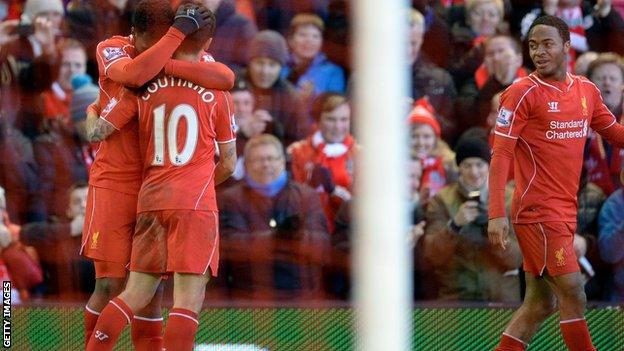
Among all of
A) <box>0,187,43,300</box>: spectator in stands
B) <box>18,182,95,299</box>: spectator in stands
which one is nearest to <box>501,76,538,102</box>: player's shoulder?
<box>18,182,95,299</box>: spectator in stands

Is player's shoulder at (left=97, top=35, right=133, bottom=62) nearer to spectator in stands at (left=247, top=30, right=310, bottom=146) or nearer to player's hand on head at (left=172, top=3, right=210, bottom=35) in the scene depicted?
player's hand on head at (left=172, top=3, right=210, bottom=35)

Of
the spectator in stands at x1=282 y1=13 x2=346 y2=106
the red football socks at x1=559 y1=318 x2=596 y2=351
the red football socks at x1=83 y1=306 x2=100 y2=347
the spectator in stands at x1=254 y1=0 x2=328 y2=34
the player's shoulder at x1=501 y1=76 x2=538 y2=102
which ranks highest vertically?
the spectator in stands at x1=254 y1=0 x2=328 y2=34

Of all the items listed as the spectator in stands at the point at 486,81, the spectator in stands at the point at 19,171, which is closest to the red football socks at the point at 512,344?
the spectator in stands at the point at 486,81

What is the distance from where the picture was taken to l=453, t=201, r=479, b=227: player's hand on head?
22.7 feet

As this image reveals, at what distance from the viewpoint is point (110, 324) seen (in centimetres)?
513

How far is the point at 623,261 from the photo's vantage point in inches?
273

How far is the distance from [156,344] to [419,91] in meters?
2.43

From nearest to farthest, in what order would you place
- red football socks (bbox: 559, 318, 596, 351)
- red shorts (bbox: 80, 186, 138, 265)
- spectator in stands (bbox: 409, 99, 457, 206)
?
red shorts (bbox: 80, 186, 138, 265), red football socks (bbox: 559, 318, 596, 351), spectator in stands (bbox: 409, 99, 457, 206)

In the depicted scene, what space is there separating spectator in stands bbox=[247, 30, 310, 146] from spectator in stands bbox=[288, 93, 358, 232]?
0.16m

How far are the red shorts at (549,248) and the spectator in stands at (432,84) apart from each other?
1606mm

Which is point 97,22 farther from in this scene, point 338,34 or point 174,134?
point 174,134

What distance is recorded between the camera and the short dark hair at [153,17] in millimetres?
5277

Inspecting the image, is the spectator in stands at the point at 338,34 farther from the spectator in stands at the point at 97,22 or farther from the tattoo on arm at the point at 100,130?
the tattoo on arm at the point at 100,130

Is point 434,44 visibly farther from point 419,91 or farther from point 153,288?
point 153,288
